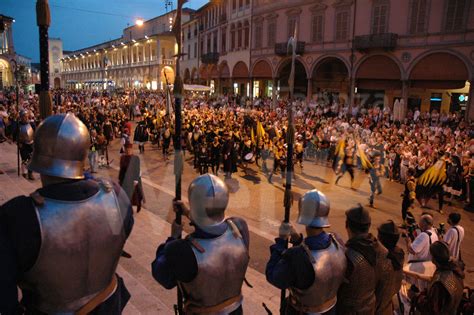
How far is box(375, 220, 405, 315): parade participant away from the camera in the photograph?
3.16 metres

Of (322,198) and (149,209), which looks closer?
(322,198)

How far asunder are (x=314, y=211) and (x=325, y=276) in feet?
1.54

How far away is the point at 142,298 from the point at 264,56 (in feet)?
107

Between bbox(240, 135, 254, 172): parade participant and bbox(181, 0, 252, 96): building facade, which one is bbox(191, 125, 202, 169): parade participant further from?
bbox(181, 0, 252, 96): building facade

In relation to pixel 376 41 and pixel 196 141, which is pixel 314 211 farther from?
pixel 376 41

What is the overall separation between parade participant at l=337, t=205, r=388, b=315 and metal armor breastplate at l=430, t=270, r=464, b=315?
2.32 ft

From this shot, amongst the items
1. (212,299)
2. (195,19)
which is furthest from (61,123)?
(195,19)

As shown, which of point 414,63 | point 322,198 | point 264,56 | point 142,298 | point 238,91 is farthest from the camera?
point 238,91

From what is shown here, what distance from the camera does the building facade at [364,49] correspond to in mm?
21344

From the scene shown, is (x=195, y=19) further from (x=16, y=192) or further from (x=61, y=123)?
(x=61, y=123)

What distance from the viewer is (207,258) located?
7.66 ft

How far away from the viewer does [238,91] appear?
1612 inches

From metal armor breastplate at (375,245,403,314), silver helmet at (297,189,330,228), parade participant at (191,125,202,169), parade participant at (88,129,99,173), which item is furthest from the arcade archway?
silver helmet at (297,189,330,228)

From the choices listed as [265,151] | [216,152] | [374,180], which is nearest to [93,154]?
[216,152]
